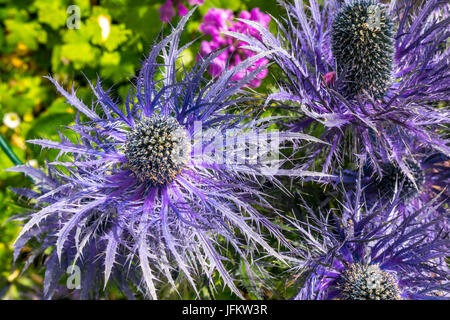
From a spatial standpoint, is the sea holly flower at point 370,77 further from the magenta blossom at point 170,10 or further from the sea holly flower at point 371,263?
the magenta blossom at point 170,10

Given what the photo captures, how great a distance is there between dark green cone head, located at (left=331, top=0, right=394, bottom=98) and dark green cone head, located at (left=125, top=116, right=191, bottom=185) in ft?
1.70

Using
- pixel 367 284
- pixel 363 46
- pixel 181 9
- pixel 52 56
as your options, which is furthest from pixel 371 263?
pixel 52 56

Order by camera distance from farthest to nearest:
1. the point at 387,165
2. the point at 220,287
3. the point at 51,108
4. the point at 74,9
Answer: the point at 51,108, the point at 74,9, the point at 220,287, the point at 387,165

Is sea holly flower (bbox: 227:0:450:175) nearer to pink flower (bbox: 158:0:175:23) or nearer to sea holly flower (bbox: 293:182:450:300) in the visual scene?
sea holly flower (bbox: 293:182:450:300)

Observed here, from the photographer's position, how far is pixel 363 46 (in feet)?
3.45

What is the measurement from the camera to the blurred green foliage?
64.9 inches

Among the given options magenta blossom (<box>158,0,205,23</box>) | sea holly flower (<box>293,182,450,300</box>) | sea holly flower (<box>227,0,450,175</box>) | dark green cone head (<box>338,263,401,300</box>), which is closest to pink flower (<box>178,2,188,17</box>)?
magenta blossom (<box>158,0,205,23</box>)

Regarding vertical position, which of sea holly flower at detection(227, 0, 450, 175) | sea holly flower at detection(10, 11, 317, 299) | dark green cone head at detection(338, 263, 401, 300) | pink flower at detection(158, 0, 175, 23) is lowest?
dark green cone head at detection(338, 263, 401, 300)

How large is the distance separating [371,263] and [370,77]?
62cm

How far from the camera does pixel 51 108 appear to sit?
1774 millimetres
